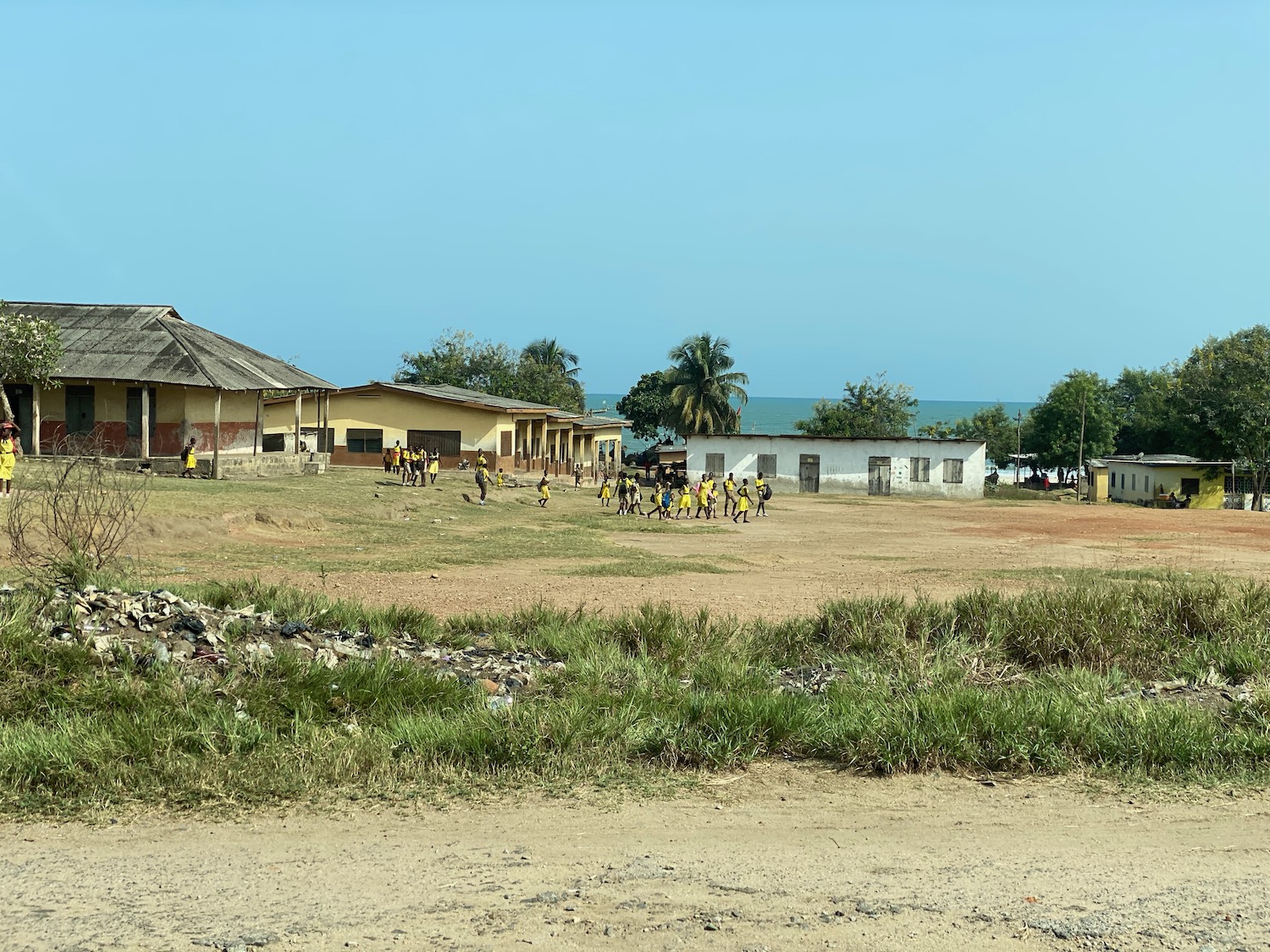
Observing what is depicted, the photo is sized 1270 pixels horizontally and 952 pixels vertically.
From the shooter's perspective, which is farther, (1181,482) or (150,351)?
(1181,482)

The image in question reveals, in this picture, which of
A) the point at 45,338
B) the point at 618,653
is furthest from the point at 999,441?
the point at 618,653

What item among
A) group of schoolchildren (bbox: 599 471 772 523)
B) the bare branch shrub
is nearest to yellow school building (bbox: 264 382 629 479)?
group of schoolchildren (bbox: 599 471 772 523)

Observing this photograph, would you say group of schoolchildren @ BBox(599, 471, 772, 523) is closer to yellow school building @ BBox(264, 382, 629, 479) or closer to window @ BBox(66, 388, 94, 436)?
yellow school building @ BBox(264, 382, 629, 479)

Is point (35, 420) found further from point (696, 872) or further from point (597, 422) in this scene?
point (597, 422)

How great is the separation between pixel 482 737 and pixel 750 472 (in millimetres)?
44613

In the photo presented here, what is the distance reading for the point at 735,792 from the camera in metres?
7.72

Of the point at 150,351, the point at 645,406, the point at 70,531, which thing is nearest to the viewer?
the point at 70,531

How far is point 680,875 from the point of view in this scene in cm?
620

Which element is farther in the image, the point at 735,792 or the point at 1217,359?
the point at 1217,359

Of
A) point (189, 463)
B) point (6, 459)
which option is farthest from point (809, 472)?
point (6, 459)

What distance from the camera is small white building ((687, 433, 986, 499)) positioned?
5169 centimetres

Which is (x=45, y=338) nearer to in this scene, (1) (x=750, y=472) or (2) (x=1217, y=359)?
(1) (x=750, y=472)

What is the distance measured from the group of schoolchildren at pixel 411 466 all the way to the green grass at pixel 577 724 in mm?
27280

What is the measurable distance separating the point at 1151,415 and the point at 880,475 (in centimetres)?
3631
